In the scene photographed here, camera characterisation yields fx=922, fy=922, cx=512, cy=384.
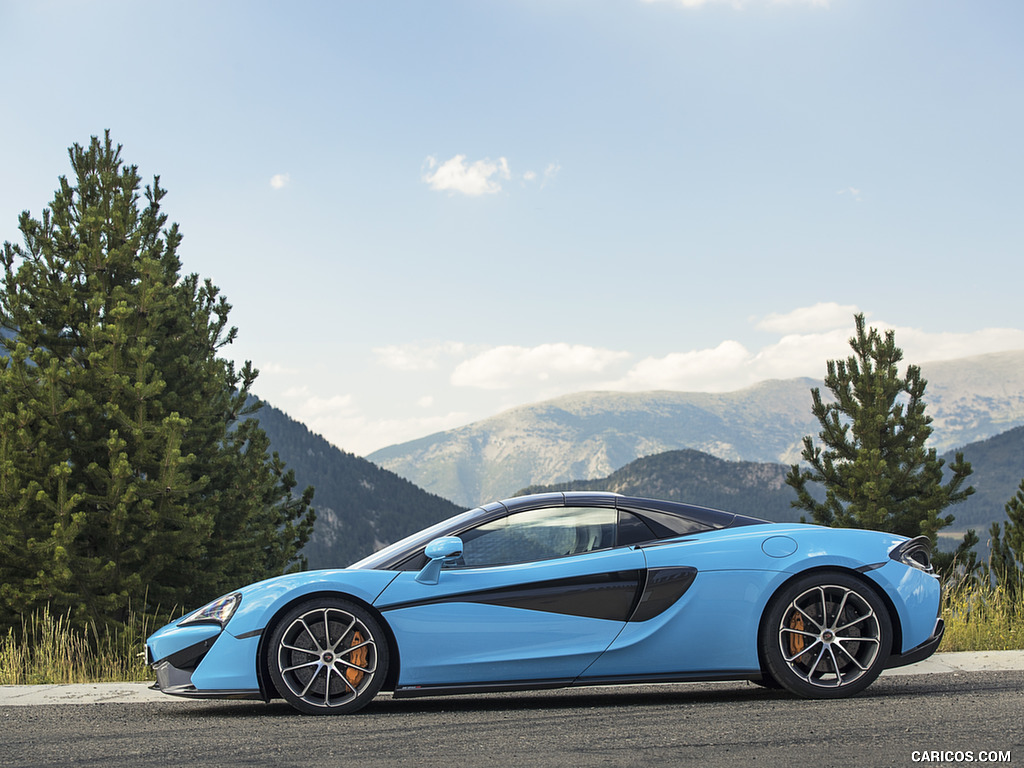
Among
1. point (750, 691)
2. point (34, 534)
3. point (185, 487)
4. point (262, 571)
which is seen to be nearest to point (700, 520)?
point (750, 691)

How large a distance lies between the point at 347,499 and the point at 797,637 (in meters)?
140

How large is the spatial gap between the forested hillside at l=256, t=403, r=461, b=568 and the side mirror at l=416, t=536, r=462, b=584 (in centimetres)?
11995

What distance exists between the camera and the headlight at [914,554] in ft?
18.0

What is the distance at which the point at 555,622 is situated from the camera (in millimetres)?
5262

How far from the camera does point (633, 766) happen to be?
12.1 feet

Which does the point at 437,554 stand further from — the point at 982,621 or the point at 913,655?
the point at 982,621

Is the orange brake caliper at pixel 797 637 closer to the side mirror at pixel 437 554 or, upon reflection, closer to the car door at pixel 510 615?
the car door at pixel 510 615

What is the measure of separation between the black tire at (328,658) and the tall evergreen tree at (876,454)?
653 inches

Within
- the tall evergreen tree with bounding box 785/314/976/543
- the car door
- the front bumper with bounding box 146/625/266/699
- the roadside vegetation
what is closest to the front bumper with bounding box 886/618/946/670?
the car door

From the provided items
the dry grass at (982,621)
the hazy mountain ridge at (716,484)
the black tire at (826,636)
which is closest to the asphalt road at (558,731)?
the black tire at (826,636)

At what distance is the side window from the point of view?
5.45 meters

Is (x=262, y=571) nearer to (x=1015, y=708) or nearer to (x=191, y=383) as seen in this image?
(x=191, y=383)

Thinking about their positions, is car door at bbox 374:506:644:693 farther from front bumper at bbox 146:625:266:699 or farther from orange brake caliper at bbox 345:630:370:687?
front bumper at bbox 146:625:266:699

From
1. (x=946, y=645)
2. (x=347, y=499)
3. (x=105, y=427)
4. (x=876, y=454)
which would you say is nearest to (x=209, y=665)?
(x=946, y=645)
